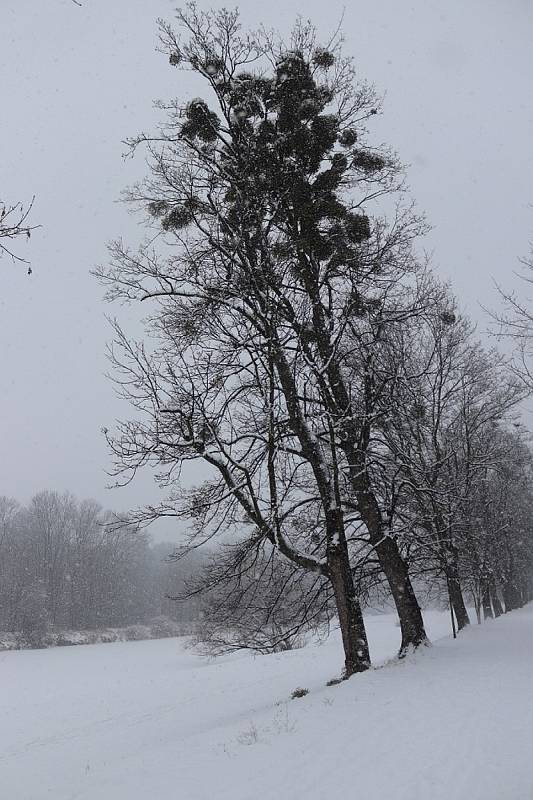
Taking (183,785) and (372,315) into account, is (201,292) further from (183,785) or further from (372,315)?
(183,785)

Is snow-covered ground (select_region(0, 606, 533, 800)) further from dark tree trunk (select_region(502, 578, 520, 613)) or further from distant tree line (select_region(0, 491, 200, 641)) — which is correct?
distant tree line (select_region(0, 491, 200, 641))

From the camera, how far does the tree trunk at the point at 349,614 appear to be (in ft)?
28.9

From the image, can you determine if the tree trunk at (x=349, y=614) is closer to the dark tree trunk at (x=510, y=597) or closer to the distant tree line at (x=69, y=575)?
the dark tree trunk at (x=510, y=597)

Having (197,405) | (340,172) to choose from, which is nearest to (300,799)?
(197,405)

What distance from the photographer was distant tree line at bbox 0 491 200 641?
54.7 meters

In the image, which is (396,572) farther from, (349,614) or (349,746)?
(349,746)

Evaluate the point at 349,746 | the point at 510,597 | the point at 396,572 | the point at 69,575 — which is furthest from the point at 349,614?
the point at 69,575

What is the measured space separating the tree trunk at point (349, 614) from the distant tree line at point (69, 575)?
46.0 metres

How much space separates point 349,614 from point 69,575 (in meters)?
63.6

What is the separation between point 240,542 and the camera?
9.58m

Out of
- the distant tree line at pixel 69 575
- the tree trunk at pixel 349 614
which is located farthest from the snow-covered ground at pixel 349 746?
the distant tree line at pixel 69 575

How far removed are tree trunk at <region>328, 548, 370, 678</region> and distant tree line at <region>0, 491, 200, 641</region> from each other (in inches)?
1811

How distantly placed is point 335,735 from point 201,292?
6.87m

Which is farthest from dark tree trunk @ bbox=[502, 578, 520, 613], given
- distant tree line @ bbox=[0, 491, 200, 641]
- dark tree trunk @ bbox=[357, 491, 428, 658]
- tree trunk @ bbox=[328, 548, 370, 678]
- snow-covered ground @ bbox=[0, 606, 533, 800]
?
distant tree line @ bbox=[0, 491, 200, 641]
